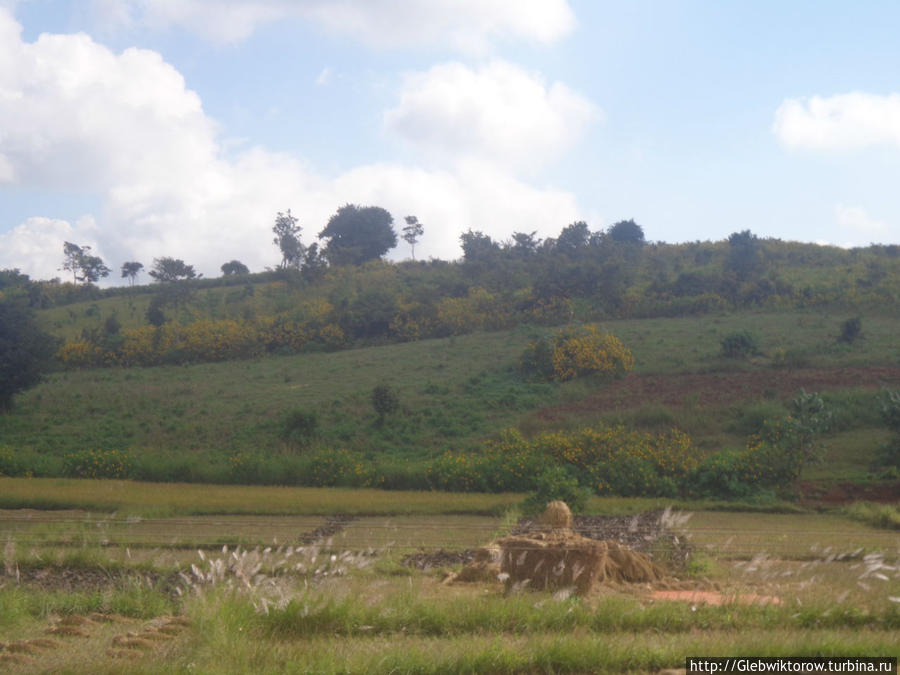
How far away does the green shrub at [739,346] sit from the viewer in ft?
93.3

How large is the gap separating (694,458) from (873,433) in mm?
6169

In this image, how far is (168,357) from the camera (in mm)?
38875

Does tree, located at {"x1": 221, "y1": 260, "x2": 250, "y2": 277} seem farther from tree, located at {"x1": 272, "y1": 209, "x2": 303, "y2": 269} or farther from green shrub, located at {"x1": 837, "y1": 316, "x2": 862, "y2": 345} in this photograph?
green shrub, located at {"x1": 837, "y1": 316, "x2": 862, "y2": 345}

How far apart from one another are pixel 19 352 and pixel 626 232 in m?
45.5

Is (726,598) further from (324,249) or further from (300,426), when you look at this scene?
(324,249)

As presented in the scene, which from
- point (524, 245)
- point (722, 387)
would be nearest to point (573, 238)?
point (524, 245)

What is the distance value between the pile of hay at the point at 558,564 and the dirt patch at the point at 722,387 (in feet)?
49.1

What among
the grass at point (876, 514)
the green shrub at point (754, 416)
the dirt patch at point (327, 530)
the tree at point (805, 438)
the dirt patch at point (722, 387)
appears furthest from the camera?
the dirt patch at point (722, 387)

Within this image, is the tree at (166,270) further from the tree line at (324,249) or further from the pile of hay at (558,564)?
the pile of hay at (558,564)

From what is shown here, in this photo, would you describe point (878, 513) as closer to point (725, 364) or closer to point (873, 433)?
point (873, 433)

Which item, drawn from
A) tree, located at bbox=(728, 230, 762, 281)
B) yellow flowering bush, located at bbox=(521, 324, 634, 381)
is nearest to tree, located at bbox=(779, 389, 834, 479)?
yellow flowering bush, located at bbox=(521, 324, 634, 381)

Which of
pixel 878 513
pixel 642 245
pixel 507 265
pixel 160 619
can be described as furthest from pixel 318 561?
pixel 642 245

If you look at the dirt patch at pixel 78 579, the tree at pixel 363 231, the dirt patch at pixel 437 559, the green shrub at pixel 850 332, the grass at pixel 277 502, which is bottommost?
the grass at pixel 277 502

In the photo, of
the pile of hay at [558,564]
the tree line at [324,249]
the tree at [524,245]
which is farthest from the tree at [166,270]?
the pile of hay at [558,564]
